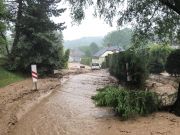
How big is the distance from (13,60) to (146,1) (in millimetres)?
19961

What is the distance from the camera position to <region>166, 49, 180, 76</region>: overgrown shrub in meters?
30.2

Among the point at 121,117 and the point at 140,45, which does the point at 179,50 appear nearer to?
the point at 140,45

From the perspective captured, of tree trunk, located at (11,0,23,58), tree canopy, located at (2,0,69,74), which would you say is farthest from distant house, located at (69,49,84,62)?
tree canopy, located at (2,0,69,74)

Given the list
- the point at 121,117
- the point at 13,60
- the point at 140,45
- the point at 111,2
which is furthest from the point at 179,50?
the point at 121,117

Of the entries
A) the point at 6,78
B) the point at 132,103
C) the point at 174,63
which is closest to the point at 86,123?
the point at 132,103

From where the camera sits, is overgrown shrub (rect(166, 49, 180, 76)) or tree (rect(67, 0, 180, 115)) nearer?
tree (rect(67, 0, 180, 115))

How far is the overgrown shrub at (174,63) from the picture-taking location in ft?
99.1

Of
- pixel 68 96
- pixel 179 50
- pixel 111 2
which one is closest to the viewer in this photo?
pixel 111 2

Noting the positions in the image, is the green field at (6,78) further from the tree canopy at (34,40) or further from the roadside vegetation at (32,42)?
the tree canopy at (34,40)

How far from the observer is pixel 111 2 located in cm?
1361

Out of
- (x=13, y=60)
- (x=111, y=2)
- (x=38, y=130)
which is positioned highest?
(x=111, y=2)

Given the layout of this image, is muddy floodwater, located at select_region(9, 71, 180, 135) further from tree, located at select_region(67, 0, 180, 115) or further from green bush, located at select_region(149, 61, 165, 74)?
green bush, located at select_region(149, 61, 165, 74)

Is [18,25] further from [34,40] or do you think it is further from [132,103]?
[132,103]

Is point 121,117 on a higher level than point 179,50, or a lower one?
lower
